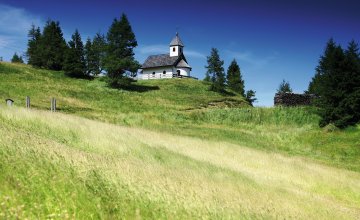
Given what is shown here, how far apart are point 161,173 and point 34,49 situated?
75339 mm

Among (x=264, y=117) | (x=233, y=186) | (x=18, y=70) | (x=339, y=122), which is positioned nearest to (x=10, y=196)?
(x=233, y=186)

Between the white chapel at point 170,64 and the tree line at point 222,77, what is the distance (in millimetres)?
10048

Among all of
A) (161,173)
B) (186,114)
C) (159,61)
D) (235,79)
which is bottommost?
(186,114)

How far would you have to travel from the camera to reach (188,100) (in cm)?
6094

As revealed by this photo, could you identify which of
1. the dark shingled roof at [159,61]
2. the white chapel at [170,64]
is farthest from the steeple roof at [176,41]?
the dark shingled roof at [159,61]

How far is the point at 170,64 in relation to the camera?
84.7 m

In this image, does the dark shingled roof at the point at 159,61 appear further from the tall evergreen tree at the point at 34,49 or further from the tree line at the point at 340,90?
the tree line at the point at 340,90

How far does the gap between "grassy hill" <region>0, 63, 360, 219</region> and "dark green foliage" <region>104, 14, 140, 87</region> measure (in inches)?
985

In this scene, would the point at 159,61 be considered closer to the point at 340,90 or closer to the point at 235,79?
the point at 235,79

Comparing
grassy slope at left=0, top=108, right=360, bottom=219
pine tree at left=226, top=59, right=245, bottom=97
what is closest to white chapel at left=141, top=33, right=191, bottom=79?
pine tree at left=226, top=59, right=245, bottom=97

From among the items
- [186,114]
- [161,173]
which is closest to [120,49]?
[186,114]

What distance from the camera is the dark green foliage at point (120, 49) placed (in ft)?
204

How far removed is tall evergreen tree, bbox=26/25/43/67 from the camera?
237 feet

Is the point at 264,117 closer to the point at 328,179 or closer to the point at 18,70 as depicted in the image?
the point at 328,179
